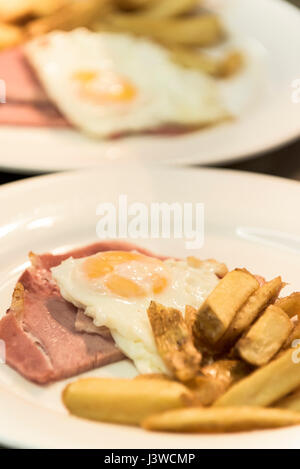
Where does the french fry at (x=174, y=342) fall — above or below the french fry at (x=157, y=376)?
above

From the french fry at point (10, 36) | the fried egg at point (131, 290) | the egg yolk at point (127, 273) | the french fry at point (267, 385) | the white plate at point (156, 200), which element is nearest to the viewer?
the french fry at point (267, 385)

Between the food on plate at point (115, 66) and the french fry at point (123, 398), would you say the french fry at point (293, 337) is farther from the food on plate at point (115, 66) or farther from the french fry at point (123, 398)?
the food on plate at point (115, 66)

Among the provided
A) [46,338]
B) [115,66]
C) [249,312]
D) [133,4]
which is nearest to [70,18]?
[133,4]

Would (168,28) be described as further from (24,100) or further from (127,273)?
(127,273)

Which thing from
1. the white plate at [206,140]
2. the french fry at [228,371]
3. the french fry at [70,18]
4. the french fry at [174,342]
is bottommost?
the french fry at [228,371]

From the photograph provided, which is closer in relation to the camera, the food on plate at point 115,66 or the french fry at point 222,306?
the french fry at point 222,306

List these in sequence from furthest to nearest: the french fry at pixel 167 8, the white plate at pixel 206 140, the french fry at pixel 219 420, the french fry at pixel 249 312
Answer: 1. the french fry at pixel 167 8
2. the white plate at pixel 206 140
3. the french fry at pixel 249 312
4. the french fry at pixel 219 420

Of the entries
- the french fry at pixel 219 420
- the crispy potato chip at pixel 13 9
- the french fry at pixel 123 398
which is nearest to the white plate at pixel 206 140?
the crispy potato chip at pixel 13 9
